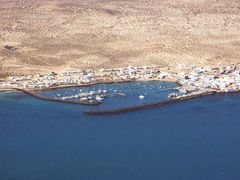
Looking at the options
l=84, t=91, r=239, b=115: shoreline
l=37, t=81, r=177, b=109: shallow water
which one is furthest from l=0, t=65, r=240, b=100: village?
l=37, t=81, r=177, b=109: shallow water

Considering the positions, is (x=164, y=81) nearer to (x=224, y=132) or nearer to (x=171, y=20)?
(x=224, y=132)

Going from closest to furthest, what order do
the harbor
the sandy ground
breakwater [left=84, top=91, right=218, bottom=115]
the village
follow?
breakwater [left=84, top=91, right=218, bottom=115] → the harbor → the village → the sandy ground

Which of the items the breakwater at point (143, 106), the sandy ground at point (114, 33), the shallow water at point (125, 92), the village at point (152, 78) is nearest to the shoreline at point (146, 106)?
the breakwater at point (143, 106)

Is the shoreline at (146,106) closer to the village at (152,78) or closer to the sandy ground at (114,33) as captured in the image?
the village at (152,78)

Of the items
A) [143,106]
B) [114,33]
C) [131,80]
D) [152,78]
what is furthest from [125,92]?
[114,33]

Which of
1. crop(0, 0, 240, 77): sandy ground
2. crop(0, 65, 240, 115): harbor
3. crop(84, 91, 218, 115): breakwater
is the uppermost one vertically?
crop(0, 0, 240, 77): sandy ground

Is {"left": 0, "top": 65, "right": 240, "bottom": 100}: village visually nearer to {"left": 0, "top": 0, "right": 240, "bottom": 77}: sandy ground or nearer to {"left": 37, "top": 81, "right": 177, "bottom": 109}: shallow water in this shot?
{"left": 37, "top": 81, "right": 177, "bottom": 109}: shallow water

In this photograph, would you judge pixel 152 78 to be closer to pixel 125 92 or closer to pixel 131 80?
pixel 131 80
